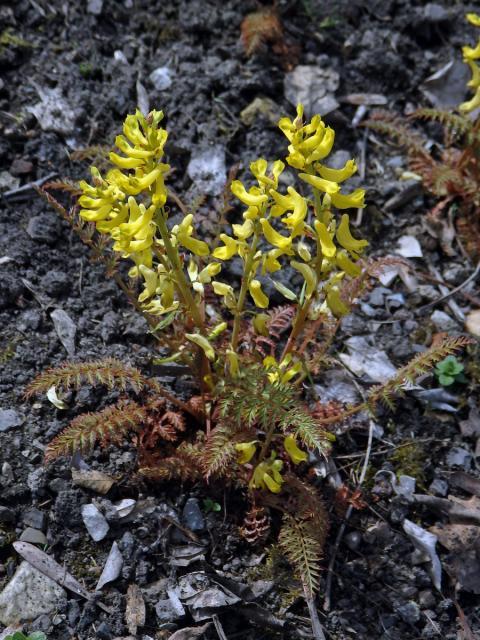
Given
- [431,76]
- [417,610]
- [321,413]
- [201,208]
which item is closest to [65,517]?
[321,413]

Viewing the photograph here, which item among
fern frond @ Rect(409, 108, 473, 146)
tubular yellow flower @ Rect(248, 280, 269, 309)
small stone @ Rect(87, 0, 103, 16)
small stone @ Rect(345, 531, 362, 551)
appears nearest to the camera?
tubular yellow flower @ Rect(248, 280, 269, 309)

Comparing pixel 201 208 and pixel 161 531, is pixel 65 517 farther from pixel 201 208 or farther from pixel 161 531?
pixel 201 208

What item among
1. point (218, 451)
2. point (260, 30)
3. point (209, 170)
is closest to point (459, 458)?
point (218, 451)

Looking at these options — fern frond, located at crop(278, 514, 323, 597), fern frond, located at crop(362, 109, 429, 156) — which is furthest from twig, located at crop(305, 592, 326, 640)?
fern frond, located at crop(362, 109, 429, 156)

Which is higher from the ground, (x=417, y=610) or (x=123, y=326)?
(x=123, y=326)

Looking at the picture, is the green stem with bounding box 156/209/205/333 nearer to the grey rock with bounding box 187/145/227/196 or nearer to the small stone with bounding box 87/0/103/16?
the grey rock with bounding box 187/145/227/196

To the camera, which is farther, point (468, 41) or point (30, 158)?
point (468, 41)
